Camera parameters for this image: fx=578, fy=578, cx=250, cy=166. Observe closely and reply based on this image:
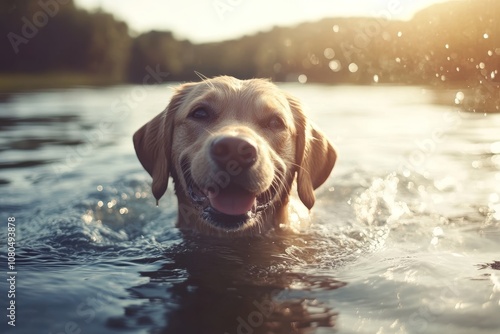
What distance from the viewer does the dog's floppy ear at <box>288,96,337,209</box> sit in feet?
17.4

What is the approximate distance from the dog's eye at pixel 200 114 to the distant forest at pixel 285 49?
1.12 metres

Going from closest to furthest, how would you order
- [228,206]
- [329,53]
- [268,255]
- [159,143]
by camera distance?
[228,206], [268,255], [159,143], [329,53]

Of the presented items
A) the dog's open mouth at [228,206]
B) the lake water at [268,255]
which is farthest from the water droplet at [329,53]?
the dog's open mouth at [228,206]

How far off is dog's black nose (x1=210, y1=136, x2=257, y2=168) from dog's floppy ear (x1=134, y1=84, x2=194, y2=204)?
1328mm

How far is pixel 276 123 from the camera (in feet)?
16.3

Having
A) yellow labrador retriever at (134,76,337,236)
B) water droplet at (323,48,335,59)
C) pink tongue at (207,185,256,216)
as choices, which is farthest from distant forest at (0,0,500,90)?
pink tongue at (207,185,256,216)

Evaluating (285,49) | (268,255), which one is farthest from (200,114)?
(285,49)

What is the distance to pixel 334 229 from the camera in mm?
5902

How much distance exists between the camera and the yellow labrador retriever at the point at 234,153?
417cm

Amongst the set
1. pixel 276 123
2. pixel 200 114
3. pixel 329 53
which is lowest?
pixel 276 123

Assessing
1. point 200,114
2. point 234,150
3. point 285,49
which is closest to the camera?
point 234,150

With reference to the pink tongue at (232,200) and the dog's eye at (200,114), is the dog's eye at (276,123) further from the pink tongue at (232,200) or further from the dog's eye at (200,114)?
the pink tongue at (232,200)

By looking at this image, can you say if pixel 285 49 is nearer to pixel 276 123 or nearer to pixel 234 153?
pixel 276 123

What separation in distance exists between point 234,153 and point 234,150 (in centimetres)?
3
